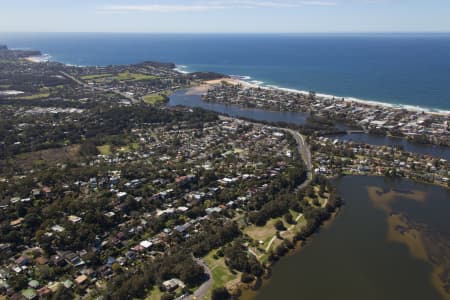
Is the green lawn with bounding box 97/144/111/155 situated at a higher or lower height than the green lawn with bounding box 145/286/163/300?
higher

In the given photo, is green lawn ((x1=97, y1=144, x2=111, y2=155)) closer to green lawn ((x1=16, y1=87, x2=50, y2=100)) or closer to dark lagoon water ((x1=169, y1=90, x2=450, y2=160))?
dark lagoon water ((x1=169, y1=90, x2=450, y2=160))

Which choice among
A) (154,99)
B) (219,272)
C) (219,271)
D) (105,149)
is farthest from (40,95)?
(219,272)

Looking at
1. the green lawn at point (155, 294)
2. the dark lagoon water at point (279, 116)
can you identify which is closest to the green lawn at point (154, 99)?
the dark lagoon water at point (279, 116)

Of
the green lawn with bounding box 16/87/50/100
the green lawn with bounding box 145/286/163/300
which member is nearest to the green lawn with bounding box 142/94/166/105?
the green lawn with bounding box 16/87/50/100

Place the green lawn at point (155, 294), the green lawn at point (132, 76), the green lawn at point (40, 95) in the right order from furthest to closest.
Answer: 1. the green lawn at point (132, 76)
2. the green lawn at point (40, 95)
3. the green lawn at point (155, 294)

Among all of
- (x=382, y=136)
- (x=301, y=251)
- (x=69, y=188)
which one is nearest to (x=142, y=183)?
(x=69, y=188)

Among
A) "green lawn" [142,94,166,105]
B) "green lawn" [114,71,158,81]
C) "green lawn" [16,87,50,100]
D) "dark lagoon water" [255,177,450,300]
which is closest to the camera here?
"dark lagoon water" [255,177,450,300]

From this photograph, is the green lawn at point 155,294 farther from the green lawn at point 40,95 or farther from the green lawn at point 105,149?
the green lawn at point 40,95

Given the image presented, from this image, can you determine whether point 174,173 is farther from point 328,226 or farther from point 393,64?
point 393,64
